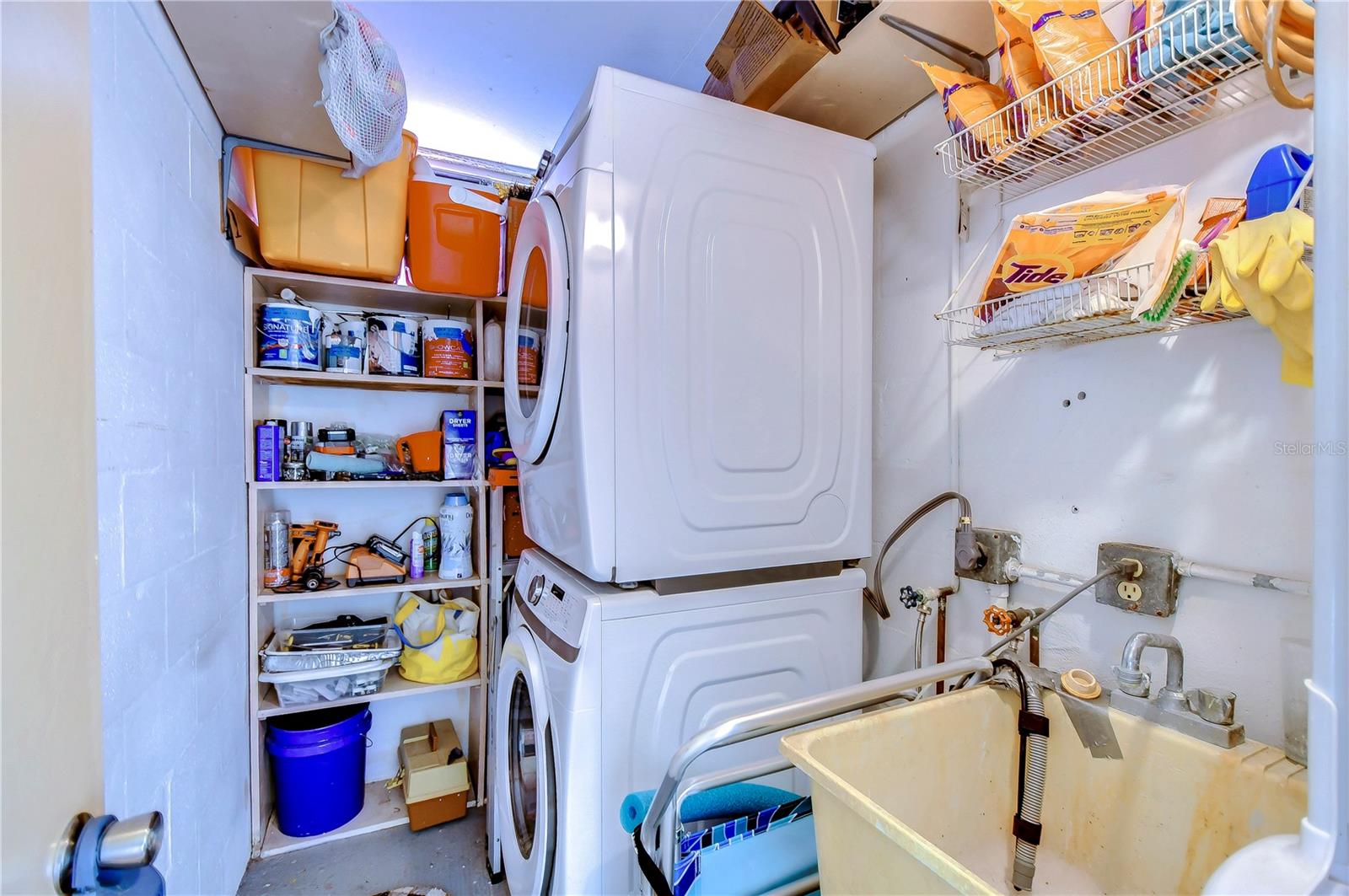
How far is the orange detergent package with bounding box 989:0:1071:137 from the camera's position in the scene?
101 cm

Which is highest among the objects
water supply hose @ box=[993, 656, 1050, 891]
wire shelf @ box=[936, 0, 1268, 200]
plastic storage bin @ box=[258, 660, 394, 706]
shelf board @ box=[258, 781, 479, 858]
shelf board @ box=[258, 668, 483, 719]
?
wire shelf @ box=[936, 0, 1268, 200]

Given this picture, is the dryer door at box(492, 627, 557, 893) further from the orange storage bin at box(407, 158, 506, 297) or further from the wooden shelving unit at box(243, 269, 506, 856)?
the orange storage bin at box(407, 158, 506, 297)

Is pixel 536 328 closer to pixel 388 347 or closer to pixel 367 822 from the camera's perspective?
pixel 388 347

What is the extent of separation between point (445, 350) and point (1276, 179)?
Answer: 228cm

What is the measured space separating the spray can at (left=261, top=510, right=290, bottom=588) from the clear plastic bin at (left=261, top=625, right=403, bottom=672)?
225 millimetres

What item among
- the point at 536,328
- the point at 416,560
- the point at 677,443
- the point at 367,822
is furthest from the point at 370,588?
the point at 677,443

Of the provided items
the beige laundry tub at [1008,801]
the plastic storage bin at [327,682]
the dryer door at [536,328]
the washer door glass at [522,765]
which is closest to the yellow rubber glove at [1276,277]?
the beige laundry tub at [1008,801]

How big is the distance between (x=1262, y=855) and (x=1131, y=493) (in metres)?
0.80

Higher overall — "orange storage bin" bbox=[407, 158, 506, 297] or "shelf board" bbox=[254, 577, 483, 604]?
"orange storage bin" bbox=[407, 158, 506, 297]

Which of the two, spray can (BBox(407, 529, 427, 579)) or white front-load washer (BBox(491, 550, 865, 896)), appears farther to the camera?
spray can (BBox(407, 529, 427, 579))

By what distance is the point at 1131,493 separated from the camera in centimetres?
110

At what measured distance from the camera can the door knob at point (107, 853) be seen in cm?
45

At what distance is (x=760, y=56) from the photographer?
1.33 metres

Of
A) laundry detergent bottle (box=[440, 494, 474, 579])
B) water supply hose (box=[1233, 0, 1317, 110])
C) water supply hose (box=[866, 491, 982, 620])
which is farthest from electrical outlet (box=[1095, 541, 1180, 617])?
laundry detergent bottle (box=[440, 494, 474, 579])
